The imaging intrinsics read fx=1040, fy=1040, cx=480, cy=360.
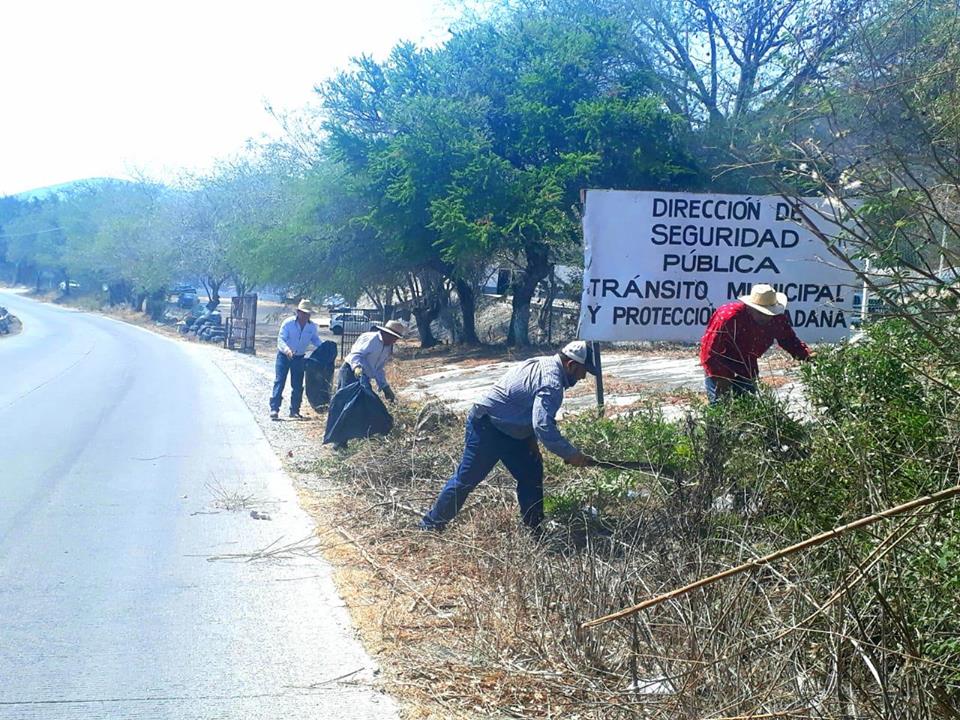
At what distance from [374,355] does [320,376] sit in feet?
13.4

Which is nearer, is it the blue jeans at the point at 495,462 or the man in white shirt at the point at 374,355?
the blue jeans at the point at 495,462

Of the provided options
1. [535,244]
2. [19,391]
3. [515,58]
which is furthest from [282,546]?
[515,58]

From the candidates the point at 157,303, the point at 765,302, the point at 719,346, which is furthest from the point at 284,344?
the point at 157,303

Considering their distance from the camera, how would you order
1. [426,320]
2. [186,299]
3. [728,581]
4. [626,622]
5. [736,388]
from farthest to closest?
[186,299]
[426,320]
[736,388]
[626,622]
[728,581]

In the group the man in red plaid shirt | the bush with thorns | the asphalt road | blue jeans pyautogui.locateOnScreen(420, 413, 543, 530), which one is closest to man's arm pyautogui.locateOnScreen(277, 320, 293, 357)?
the asphalt road

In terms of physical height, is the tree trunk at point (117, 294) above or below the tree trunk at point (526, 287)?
below

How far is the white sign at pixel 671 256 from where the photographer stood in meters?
Result: 10.7

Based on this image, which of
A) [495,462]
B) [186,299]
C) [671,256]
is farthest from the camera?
[186,299]

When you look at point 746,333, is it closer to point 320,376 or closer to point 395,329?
point 395,329

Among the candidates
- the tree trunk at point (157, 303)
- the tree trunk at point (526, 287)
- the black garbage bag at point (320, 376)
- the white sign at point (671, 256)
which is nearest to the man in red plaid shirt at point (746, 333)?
the white sign at point (671, 256)

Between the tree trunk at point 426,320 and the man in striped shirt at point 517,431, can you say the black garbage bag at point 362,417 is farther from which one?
the tree trunk at point 426,320

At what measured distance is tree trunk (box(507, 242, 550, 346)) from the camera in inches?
1039

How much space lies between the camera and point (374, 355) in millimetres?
11734

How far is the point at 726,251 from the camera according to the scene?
1075cm
